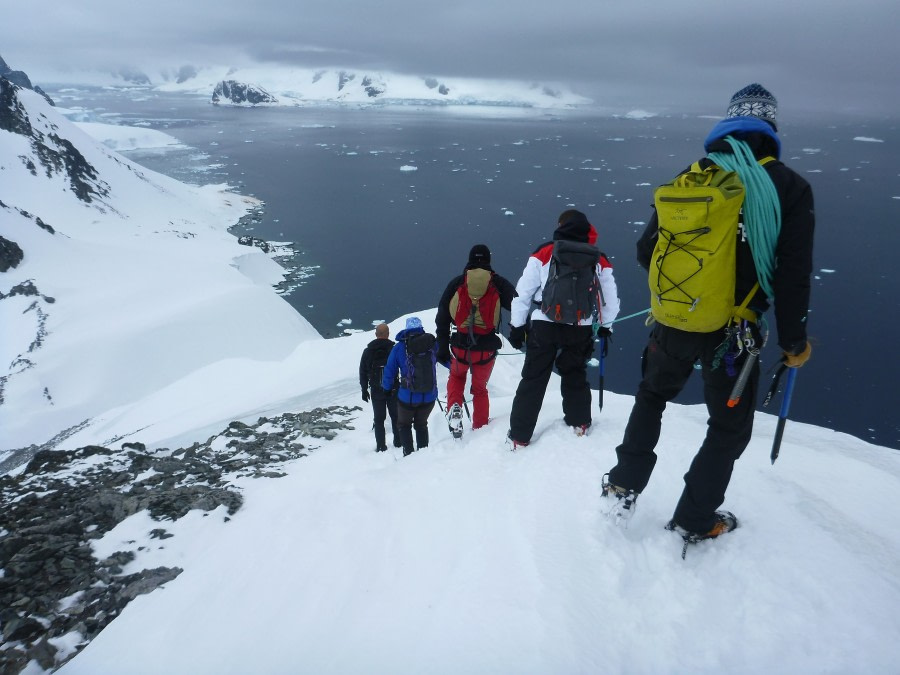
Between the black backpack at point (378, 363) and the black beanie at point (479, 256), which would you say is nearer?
the black beanie at point (479, 256)

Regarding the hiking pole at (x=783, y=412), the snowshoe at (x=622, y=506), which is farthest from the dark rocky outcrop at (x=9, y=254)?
the hiking pole at (x=783, y=412)

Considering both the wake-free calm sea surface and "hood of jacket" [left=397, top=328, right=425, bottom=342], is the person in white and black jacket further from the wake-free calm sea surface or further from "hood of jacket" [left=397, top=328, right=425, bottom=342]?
"hood of jacket" [left=397, top=328, right=425, bottom=342]

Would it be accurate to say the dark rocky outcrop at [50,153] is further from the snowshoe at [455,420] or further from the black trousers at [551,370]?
the black trousers at [551,370]

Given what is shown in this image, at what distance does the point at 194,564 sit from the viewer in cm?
345

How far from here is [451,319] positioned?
4996mm

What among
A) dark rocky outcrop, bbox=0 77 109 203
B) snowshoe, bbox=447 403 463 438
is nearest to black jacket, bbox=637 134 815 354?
snowshoe, bbox=447 403 463 438

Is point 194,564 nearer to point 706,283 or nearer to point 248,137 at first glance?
point 706,283

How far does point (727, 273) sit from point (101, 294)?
27.6 m

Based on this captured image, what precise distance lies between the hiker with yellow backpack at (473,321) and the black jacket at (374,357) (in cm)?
131

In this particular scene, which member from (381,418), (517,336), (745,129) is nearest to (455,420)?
(517,336)

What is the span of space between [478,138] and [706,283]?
119 metres

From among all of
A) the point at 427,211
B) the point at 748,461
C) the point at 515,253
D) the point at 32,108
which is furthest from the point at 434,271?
the point at 32,108

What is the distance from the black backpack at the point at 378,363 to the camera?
247 inches

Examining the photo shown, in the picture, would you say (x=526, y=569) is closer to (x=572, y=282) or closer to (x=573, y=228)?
(x=572, y=282)
